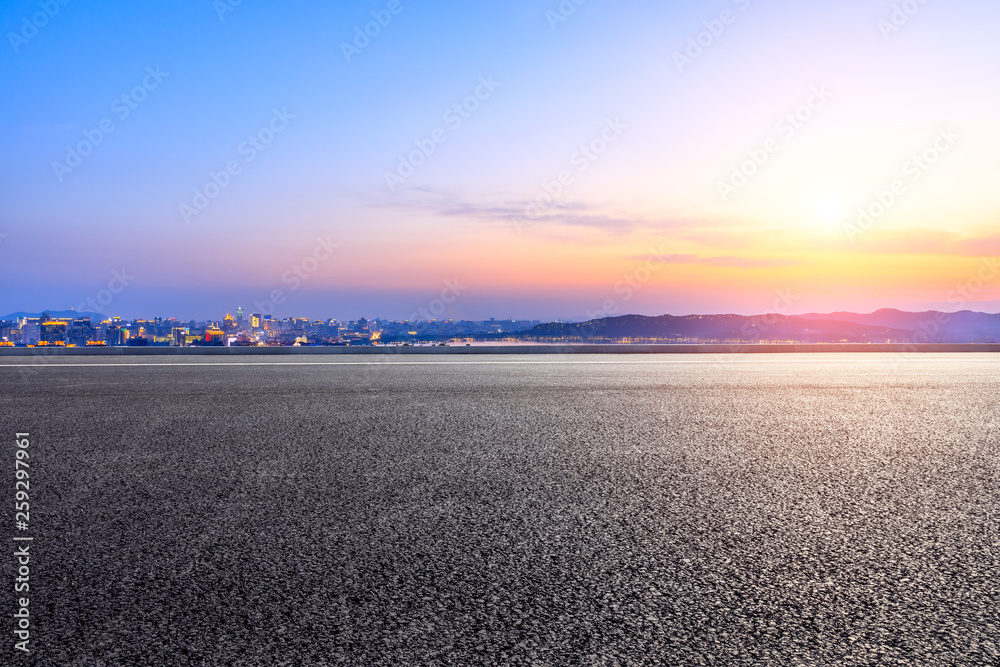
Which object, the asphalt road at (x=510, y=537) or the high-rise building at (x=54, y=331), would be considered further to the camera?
the high-rise building at (x=54, y=331)

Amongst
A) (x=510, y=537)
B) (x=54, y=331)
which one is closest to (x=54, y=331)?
(x=54, y=331)

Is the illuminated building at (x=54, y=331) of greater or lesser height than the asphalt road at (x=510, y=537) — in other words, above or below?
above

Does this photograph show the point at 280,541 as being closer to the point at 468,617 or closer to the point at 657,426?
the point at 468,617

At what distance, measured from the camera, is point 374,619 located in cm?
289

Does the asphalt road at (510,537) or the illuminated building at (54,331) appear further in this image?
the illuminated building at (54,331)

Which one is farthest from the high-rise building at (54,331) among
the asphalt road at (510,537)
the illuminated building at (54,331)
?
the asphalt road at (510,537)

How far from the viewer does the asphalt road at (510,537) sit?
2.73 meters

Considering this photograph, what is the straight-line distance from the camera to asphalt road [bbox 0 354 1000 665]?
8.97ft

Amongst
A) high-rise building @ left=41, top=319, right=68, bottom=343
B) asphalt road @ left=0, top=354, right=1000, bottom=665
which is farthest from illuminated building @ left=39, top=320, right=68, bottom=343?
asphalt road @ left=0, top=354, right=1000, bottom=665

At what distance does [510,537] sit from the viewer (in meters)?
3.96

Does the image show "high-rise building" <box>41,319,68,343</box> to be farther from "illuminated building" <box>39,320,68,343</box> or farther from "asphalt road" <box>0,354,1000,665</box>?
"asphalt road" <box>0,354,1000,665</box>

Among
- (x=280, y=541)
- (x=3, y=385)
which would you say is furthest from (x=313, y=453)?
(x=3, y=385)

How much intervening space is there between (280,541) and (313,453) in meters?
2.62

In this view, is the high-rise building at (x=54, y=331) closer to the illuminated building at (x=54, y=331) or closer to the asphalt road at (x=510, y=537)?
the illuminated building at (x=54, y=331)
